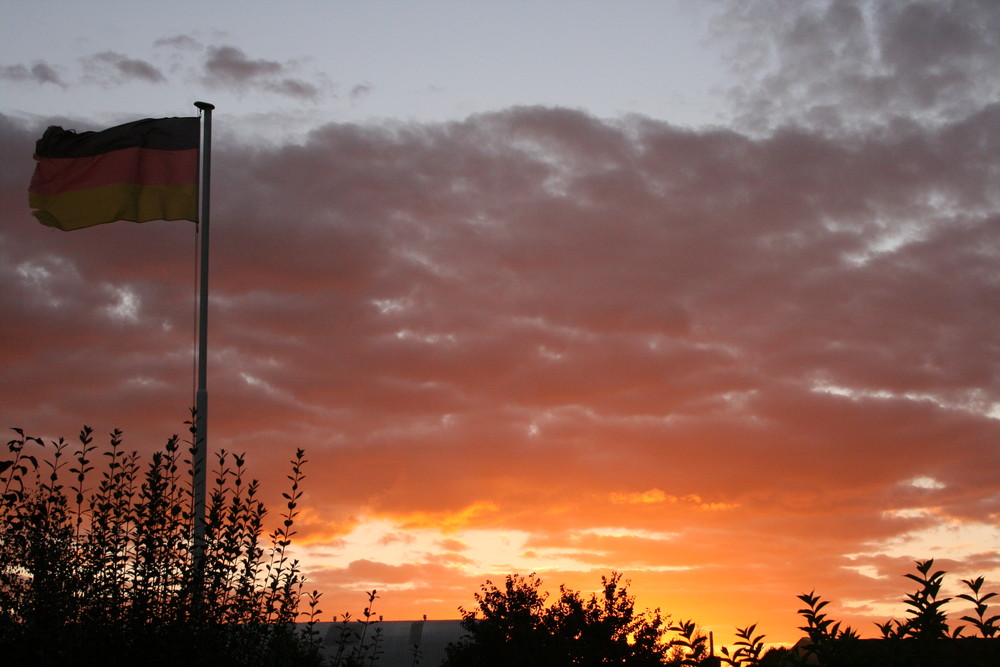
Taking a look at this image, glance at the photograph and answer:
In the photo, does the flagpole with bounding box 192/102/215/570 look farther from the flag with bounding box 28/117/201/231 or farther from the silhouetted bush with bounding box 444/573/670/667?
the silhouetted bush with bounding box 444/573/670/667

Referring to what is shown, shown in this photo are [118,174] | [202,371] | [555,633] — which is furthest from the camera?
[555,633]

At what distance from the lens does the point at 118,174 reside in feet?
59.4

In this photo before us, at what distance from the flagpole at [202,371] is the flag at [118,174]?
222mm

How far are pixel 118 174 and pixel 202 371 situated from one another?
17.2ft

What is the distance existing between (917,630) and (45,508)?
837cm

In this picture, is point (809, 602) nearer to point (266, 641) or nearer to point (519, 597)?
point (266, 641)

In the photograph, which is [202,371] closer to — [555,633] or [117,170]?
[117,170]

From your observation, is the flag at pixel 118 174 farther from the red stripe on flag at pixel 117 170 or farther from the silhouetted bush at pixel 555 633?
the silhouetted bush at pixel 555 633

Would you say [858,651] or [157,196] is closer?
[858,651]

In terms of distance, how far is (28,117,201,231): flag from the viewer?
17922 millimetres

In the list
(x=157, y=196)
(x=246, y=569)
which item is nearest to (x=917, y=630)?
(x=246, y=569)

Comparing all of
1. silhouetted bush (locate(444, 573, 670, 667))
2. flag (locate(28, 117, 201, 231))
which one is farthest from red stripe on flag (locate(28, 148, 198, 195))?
silhouetted bush (locate(444, 573, 670, 667))

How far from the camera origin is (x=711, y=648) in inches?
249

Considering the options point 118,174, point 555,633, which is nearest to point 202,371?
point 118,174
